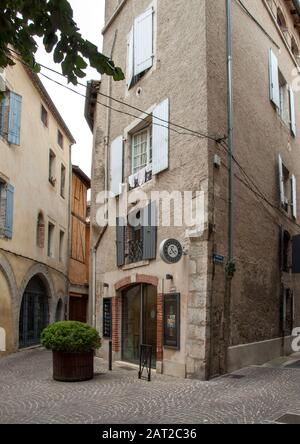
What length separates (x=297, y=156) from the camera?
1653 cm

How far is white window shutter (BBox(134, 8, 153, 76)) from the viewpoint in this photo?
12.7 m

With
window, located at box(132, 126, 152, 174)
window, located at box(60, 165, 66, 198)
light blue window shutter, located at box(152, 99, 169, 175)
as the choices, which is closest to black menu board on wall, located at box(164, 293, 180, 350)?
light blue window shutter, located at box(152, 99, 169, 175)

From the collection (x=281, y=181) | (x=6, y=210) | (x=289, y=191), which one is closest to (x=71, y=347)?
(x=6, y=210)

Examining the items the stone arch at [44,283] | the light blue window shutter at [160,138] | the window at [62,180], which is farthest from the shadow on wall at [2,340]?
the window at [62,180]

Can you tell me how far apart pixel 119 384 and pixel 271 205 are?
261 inches

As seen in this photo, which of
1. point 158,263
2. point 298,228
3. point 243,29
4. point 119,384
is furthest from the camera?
point 298,228

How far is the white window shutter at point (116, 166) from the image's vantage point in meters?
13.4

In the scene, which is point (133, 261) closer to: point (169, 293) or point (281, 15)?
point (169, 293)

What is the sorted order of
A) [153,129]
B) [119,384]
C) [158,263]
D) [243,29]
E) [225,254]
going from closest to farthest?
[119,384]
[225,254]
[158,263]
[153,129]
[243,29]

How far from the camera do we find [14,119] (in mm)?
14742

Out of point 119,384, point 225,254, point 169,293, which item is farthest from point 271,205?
point 119,384

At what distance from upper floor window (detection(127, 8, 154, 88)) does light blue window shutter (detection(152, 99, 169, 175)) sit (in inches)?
61.2

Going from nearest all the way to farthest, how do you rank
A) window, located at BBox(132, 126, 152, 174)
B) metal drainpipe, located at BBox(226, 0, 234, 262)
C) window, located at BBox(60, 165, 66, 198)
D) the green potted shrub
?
the green potted shrub
metal drainpipe, located at BBox(226, 0, 234, 262)
window, located at BBox(132, 126, 152, 174)
window, located at BBox(60, 165, 66, 198)

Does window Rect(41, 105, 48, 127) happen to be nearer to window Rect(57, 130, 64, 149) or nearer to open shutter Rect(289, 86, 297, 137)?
window Rect(57, 130, 64, 149)
